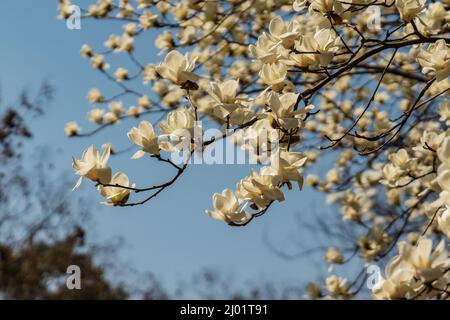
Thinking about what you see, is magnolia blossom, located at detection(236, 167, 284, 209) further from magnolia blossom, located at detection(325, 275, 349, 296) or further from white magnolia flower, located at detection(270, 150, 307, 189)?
magnolia blossom, located at detection(325, 275, 349, 296)

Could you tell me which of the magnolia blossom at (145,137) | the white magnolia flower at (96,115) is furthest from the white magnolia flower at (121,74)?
the magnolia blossom at (145,137)

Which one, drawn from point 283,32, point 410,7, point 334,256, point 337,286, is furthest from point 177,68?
point 334,256

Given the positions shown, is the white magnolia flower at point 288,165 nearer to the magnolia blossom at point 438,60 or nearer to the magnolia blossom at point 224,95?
the magnolia blossom at point 224,95

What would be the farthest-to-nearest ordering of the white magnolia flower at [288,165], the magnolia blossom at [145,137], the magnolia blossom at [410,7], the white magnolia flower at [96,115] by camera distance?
the white magnolia flower at [96,115]
the magnolia blossom at [410,7]
the magnolia blossom at [145,137]
the white magnolia flower at [288,165]

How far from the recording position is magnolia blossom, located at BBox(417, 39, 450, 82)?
1436 millimetres

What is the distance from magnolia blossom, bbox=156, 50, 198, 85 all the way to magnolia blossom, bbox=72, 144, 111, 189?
25 centimetres

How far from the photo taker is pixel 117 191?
1.37 meters

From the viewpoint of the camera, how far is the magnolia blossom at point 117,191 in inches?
53.5

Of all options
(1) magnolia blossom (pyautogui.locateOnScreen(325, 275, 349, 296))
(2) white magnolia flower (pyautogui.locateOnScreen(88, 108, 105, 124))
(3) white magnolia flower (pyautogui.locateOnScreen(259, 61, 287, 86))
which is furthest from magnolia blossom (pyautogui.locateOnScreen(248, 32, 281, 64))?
(2) white magnolia flower (pyautogui.locateOnScreen(88, 108, 105, 124))

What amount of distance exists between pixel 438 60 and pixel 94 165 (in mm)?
927

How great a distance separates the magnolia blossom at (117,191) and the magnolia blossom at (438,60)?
2.76ft

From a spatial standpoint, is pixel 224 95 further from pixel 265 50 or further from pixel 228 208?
pixel 228 208
